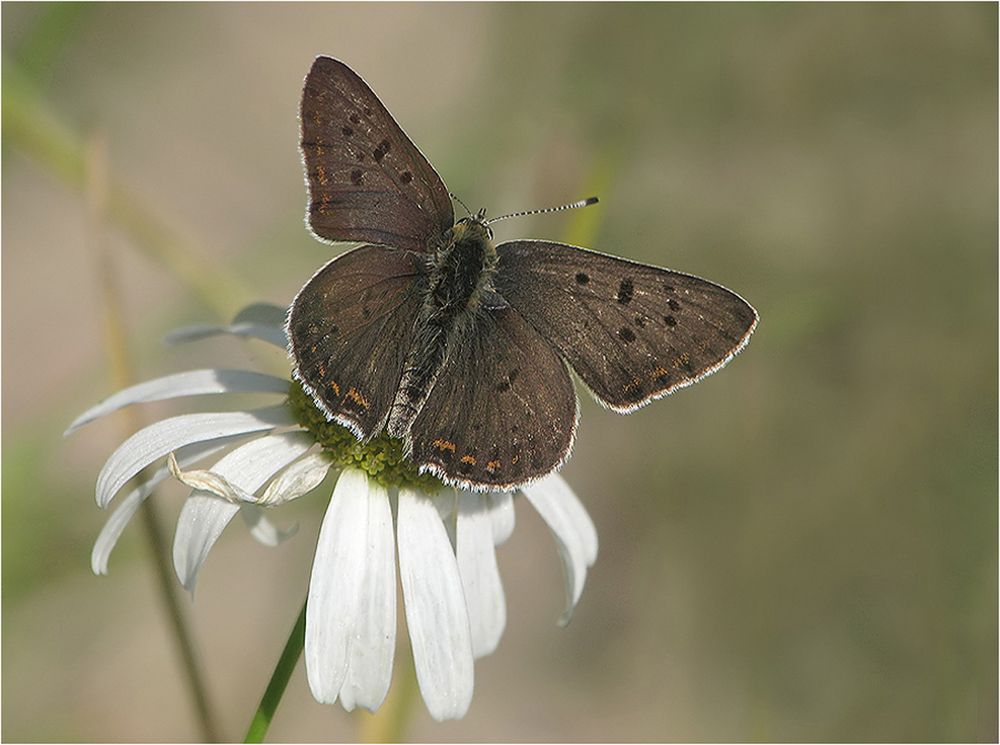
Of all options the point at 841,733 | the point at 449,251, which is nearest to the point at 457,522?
the point at 449,251

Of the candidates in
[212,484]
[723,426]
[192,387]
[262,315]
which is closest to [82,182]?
[262,315]

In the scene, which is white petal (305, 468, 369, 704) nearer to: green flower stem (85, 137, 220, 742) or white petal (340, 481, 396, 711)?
white petal (340, 481, 396, 711)

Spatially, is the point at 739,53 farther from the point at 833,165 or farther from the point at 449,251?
the point at 449,251

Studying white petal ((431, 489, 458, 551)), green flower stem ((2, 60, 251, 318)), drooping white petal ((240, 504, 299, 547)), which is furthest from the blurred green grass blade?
white petal ((431, 489, 458, 551))

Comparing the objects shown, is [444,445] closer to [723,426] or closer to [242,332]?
[242,332]

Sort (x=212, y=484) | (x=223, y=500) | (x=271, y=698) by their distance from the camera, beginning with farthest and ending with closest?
(x=223, y=500)
(x=212, y=484)
(x=271, y=698)

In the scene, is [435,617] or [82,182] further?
[82,182]

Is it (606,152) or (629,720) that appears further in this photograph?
(629,720)

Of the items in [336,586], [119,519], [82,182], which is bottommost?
[336,586]
